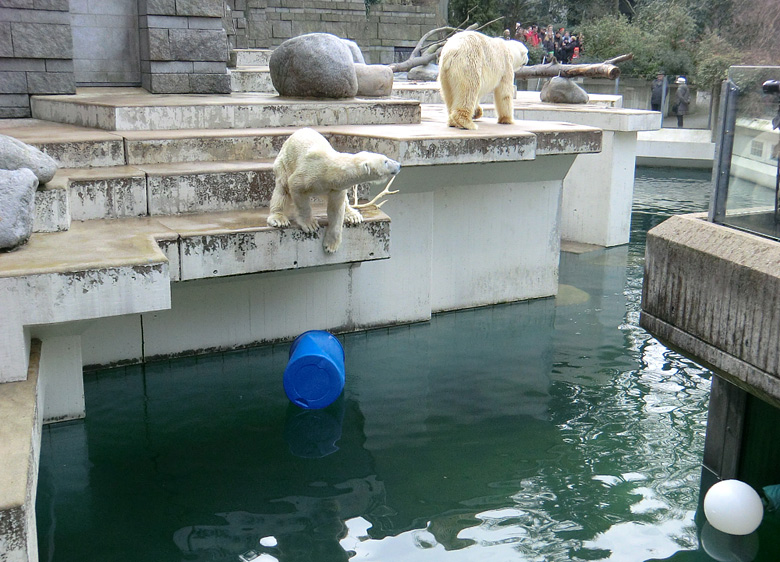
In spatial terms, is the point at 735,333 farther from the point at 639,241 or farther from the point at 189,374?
the point at 639,241

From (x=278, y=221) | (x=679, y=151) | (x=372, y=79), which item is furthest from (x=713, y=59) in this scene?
(x=278, y=221)

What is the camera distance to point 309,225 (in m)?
4.91

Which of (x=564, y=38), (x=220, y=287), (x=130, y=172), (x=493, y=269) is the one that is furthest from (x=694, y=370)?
(x=564, y=38)

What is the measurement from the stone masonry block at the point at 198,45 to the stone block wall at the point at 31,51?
1048 mm

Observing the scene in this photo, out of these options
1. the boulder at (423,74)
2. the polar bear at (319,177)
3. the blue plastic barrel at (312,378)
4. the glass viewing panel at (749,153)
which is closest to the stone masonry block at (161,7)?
the polar bear at (319,177)

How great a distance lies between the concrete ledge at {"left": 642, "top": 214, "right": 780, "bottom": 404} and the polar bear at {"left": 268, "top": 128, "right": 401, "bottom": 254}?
1.44m

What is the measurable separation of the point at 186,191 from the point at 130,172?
39 cm

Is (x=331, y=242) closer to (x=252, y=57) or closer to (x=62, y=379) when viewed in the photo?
(x=62, y=379)

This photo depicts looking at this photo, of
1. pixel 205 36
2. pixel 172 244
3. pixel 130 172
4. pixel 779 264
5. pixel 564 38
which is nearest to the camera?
pixel 779 264

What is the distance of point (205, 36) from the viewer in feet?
27.2

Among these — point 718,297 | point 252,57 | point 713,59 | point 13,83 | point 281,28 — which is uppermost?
point 281,28

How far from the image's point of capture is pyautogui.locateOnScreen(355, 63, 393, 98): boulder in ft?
29.5

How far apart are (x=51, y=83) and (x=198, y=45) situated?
1516mm

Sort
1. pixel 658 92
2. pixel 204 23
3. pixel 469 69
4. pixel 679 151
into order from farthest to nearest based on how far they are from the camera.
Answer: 1. pixel 658 92
2. pixel 679 151
3. pixel 204 23
4. pixel 469 69
